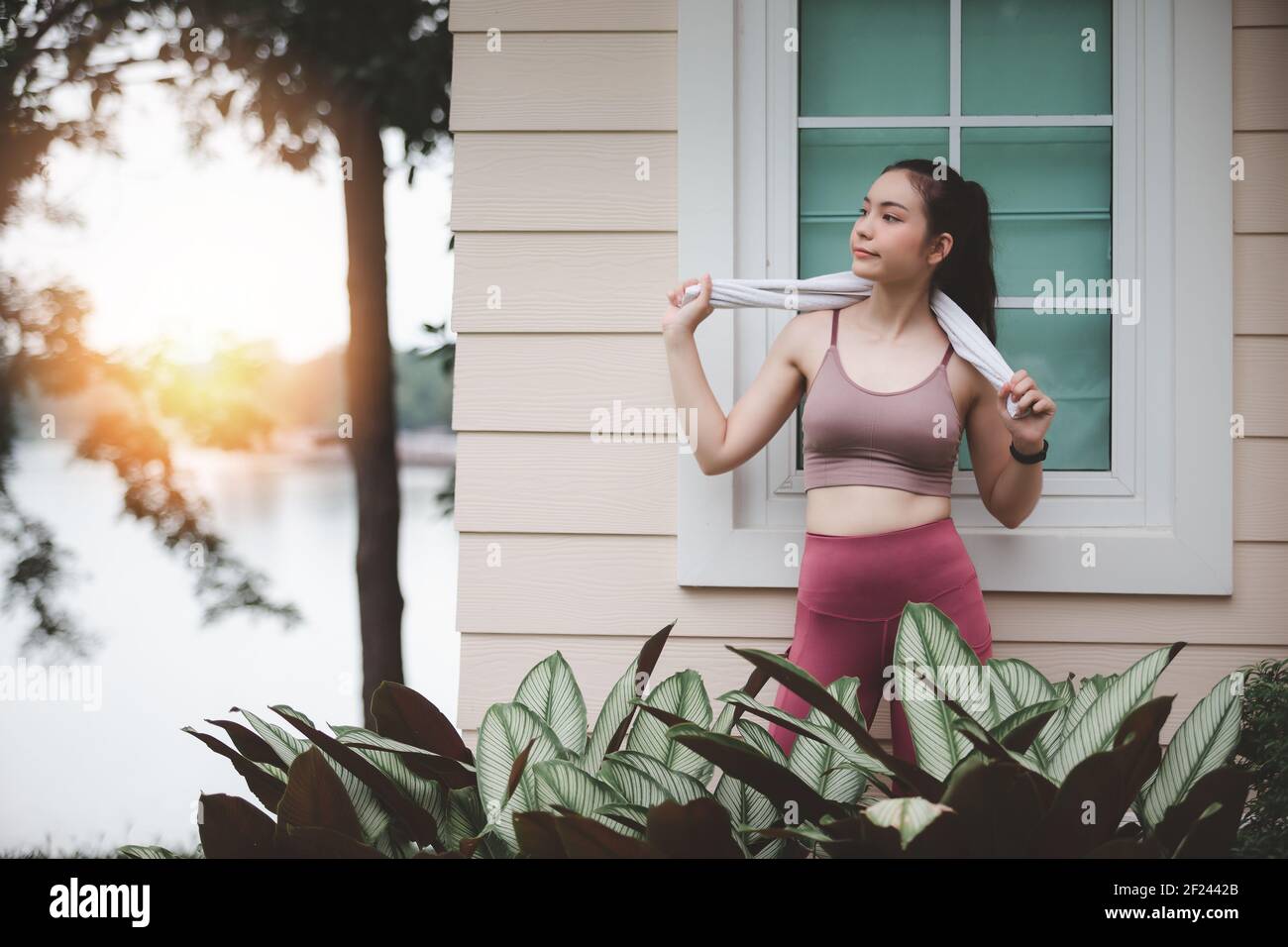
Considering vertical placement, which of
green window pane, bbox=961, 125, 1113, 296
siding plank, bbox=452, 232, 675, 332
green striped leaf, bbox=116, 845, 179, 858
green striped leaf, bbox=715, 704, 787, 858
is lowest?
green striped leaf, bbox=116, 845, 179, 858

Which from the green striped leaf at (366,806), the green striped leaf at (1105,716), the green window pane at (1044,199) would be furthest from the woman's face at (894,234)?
the green striped leaf at (366,806)

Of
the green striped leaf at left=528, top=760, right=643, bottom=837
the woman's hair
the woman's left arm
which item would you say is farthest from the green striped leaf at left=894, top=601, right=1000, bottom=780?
the woman's hair

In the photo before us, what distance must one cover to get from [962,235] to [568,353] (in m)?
0.83

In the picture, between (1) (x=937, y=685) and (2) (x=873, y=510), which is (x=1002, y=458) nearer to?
(2) (x=873, y=510)

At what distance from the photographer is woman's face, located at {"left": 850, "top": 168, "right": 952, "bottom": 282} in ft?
5.63

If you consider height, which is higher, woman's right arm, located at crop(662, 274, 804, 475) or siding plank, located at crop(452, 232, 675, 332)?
siding plank, located at crop(452, 232, 675, 332)

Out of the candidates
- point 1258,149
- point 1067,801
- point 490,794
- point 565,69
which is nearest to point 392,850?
point 490,794

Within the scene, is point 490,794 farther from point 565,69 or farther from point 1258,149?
Answer: point 1258,149

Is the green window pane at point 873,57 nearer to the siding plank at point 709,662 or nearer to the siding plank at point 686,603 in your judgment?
the siding plank at point 686,603

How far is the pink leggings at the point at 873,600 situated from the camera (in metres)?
1.71

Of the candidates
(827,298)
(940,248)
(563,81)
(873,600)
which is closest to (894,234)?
(940,248)

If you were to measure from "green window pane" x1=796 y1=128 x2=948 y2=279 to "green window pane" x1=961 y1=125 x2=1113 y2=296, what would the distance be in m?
0.13

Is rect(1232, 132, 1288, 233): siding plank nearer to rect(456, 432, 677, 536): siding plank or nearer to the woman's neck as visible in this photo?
the woman's neck

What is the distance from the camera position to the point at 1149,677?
130 cm
